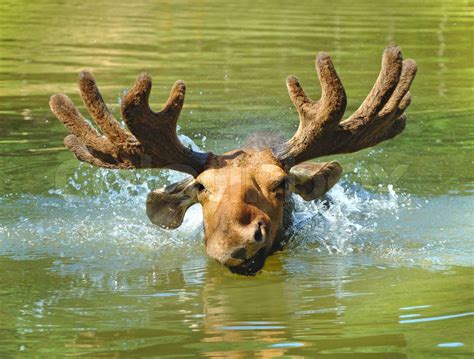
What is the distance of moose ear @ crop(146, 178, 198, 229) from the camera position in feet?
26.6

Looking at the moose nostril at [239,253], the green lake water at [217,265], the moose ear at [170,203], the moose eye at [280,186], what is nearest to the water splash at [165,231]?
the green lake water at [217,265]

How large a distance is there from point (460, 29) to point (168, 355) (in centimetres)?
1777

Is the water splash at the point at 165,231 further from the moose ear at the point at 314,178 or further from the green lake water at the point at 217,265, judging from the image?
the moose ear at the point at 314,178

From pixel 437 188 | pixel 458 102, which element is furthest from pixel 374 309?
pixel 458 102

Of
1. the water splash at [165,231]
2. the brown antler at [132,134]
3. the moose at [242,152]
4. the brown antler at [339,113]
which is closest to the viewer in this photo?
the moose at [242,152]

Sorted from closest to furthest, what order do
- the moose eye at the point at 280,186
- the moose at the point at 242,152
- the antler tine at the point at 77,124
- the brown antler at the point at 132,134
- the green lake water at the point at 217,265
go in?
the green lake water at the point at 217,265
the moose at the point at 242,152
the brown antler at the point at 132,134
the moose eye at the point at 280,186
the antler tine at the point at 77,124

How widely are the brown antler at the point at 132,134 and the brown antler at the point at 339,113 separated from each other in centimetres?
66

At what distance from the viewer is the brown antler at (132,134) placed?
747cm

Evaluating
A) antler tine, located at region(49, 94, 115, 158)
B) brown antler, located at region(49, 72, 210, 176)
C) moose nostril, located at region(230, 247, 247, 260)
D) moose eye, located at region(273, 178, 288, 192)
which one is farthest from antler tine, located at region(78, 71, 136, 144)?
moose nostril, located at region(230, 247, 247, 260)

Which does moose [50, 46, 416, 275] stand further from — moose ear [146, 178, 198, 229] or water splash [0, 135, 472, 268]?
water splash [0, 135, 472, 268]

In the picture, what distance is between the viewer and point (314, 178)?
328 inches

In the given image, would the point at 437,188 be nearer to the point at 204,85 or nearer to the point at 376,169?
the point at 376,169

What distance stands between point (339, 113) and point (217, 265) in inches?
49.4

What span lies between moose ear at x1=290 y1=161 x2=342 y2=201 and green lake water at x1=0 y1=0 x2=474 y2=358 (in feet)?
0.85
